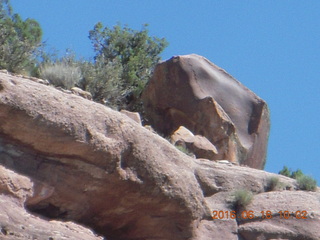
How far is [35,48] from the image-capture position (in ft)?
65.2

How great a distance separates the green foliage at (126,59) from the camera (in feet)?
64.3

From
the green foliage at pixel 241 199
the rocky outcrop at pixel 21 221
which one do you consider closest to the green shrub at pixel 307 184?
the green foliage at pixel 241 199

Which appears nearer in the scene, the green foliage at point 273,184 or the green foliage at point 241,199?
the green foliage at point 241,199

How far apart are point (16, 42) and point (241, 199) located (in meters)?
7.52

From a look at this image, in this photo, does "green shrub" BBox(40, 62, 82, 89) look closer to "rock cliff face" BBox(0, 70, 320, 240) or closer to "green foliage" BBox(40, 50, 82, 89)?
"green foliage" BBox(40, 50, 82, 89)

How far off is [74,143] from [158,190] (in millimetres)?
1555

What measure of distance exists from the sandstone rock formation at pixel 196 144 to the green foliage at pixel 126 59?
380cm

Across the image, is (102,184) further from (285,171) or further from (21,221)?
(285,171)

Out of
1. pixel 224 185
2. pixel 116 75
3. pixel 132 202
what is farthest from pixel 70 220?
pixel 116 75

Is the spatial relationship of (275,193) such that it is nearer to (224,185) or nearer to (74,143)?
(224,185)

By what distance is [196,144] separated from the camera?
14.7 metres
